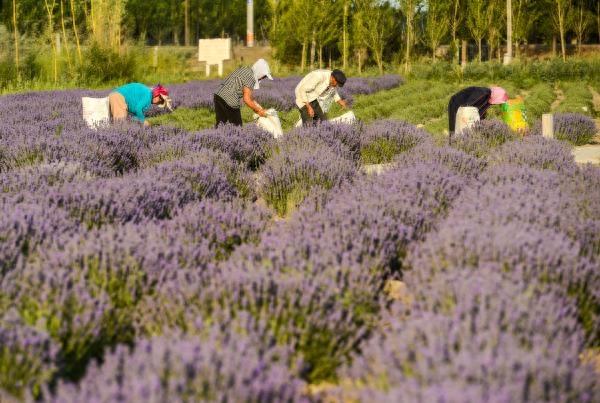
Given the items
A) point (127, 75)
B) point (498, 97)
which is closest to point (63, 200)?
point (498, 97)

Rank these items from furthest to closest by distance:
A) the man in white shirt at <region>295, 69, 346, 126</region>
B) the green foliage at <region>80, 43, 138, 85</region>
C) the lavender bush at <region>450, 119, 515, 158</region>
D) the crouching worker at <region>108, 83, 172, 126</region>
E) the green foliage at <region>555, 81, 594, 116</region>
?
the green foliage at <region>80, 43, 138, 85</region>, the green foliage at <region>555, 81, 594, 116</region>, the man in white shirt at <region>295, 69, 346, 126</region>, the crouching worker at <region>108, 83, 172, 126</region>, the lavender bush at <region>450, 119, 515, 158</region>

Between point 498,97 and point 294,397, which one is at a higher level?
point 498,97

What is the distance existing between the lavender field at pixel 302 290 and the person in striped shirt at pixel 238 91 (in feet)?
9.46

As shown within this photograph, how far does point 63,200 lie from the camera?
3.81 metres

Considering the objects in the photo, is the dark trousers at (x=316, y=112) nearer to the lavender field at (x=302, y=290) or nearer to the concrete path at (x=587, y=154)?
the concrete path at (x=587, y=154)

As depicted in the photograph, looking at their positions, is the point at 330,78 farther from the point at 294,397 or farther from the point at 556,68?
the point at 556,68

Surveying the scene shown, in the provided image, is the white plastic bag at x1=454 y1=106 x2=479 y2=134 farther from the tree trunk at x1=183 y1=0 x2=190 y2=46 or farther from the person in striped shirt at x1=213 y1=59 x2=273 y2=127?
the tree trunk at x1=183 y1=0 x2=190 y2=46

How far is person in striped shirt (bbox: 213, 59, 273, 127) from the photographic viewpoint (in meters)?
7.77

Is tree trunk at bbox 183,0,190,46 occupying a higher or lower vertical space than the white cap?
higher

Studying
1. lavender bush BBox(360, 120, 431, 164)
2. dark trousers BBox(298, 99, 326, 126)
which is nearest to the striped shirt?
dark trousers BBox(298, 99, 326, 126)

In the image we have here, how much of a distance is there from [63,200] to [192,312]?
5.61 ft

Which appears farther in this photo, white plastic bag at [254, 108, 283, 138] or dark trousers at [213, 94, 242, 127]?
dark trousers at [213, 94, 242, 127]

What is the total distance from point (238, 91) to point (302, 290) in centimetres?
579

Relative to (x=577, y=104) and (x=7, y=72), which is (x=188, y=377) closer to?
(x=577, y=104)
